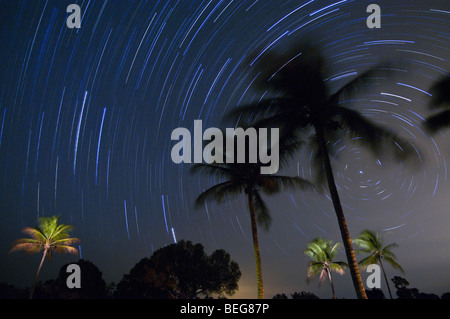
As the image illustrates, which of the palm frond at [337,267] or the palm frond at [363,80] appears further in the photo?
the palm frond at [337,267]

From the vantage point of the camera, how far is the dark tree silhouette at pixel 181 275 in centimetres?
3997

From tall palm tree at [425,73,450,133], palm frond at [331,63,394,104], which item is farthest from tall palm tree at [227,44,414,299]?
tall palm tree at [425,73,450,133]

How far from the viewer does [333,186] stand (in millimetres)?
10742

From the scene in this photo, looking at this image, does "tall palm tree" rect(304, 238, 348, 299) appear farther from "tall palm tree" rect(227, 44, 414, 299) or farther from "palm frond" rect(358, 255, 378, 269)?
"tall palm tree" rect(227, 44, 414, 299)

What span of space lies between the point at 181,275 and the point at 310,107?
37369 millimetres

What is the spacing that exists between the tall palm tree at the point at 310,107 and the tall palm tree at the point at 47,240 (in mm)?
27544

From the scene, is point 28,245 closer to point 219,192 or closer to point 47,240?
point 47,240

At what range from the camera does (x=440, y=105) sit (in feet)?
49.8

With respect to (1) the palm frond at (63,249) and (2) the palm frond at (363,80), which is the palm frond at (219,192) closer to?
(2) the palm frond at (363,80)

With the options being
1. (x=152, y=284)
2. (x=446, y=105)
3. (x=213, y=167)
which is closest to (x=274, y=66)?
(x=213, y=167)


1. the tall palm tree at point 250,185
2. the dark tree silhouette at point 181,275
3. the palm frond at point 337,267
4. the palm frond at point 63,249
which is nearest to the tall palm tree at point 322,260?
the palm frond at point 337,267
